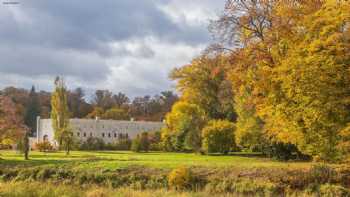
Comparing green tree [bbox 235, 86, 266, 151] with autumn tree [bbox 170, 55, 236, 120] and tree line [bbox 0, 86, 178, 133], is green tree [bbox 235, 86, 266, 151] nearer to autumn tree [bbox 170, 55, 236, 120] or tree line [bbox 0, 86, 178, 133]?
autumn tree [bbox 170, 55, 236, 120]

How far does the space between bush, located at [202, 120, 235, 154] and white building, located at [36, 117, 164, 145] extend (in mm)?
25254

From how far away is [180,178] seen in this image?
86.2 feet

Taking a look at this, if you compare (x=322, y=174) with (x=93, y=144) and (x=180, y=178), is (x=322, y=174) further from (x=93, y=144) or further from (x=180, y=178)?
(x=93, y=144)

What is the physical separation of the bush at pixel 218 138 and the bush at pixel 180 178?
24.4 meters

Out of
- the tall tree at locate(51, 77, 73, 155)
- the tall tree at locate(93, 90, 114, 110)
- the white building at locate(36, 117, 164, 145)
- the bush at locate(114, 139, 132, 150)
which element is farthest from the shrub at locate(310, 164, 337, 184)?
the tall tree at locate(93, 90, 114, 110)

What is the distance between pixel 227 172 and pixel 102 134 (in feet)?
161

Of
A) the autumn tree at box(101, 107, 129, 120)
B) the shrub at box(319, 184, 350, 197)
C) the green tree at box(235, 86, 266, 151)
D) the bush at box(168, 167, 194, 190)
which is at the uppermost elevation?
the autumn tree at box(101, 107, 129, 120)

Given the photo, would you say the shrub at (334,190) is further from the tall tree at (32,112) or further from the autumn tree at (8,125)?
the tall tree at (32,112)

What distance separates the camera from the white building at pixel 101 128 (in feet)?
238

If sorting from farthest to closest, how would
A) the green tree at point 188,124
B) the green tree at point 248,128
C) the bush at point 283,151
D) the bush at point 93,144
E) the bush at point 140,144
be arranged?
1. the bush at point 93,144
2. the bush at point 140,144
3. the green tree at point 188,124
4. the green tree at point 248,128
5. the bush at point 283,151

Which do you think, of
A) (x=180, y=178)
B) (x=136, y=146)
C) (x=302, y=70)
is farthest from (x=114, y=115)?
(x=302, y=70)

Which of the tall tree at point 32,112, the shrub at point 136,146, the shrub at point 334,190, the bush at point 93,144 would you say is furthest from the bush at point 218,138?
the tall tree at point 32,112

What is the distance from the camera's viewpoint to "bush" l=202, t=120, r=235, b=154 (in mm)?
51156

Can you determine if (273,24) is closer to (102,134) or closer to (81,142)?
(81,142)
